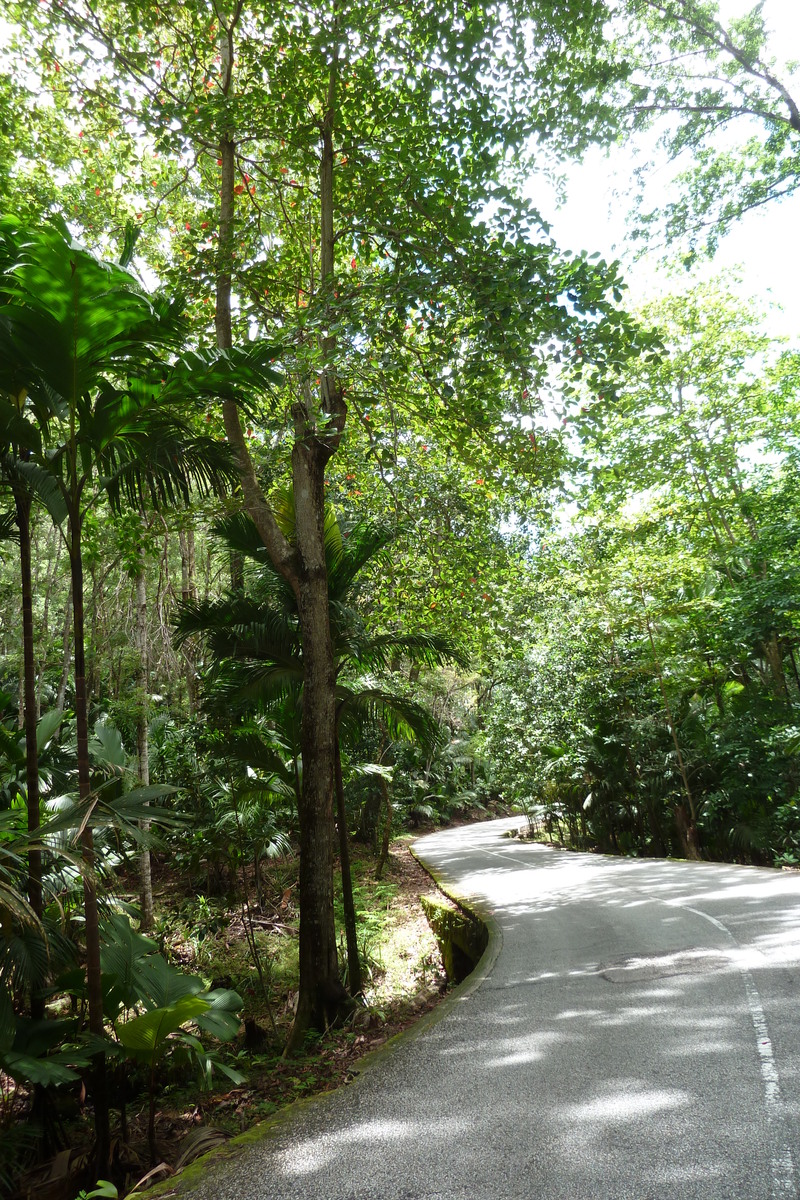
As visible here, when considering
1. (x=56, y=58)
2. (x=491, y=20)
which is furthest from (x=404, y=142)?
(x=56, y=58)

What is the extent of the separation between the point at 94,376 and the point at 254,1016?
6.35 m

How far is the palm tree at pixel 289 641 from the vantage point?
7457mm

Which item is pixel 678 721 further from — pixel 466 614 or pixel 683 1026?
pixel 683 1026

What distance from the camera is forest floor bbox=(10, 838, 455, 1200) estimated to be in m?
4.05

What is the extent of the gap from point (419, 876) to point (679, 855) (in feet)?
20.6

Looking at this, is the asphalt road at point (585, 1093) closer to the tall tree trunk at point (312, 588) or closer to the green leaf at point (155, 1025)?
the green leaf at point (155, 1025)

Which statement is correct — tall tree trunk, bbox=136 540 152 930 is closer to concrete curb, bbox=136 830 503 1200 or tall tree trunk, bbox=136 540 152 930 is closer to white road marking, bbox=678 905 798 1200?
concrete curb, bbox=136 830 503 1200

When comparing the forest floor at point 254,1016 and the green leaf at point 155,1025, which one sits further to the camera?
the forest floor at point 254,1016

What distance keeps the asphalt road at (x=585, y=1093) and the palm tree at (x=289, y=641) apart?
264 centimetres

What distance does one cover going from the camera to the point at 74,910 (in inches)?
247

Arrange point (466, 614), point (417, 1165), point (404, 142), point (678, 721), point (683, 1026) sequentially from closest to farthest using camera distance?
point (417, 1165) → point (683, 1026) → point (404, 142) → point (466, 614) → point (678, 721)

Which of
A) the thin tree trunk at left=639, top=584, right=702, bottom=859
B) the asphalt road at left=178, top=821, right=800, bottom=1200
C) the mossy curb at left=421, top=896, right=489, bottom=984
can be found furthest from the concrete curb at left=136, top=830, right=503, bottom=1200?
the thin tree trunk at left=639, top=584, right=702, bottom=859

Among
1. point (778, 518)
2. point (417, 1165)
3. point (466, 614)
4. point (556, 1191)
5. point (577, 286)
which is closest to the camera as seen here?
point (556, 1191)

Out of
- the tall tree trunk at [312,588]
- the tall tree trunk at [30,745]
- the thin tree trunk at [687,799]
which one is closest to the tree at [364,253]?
the tall tree trunk at [312,588]
